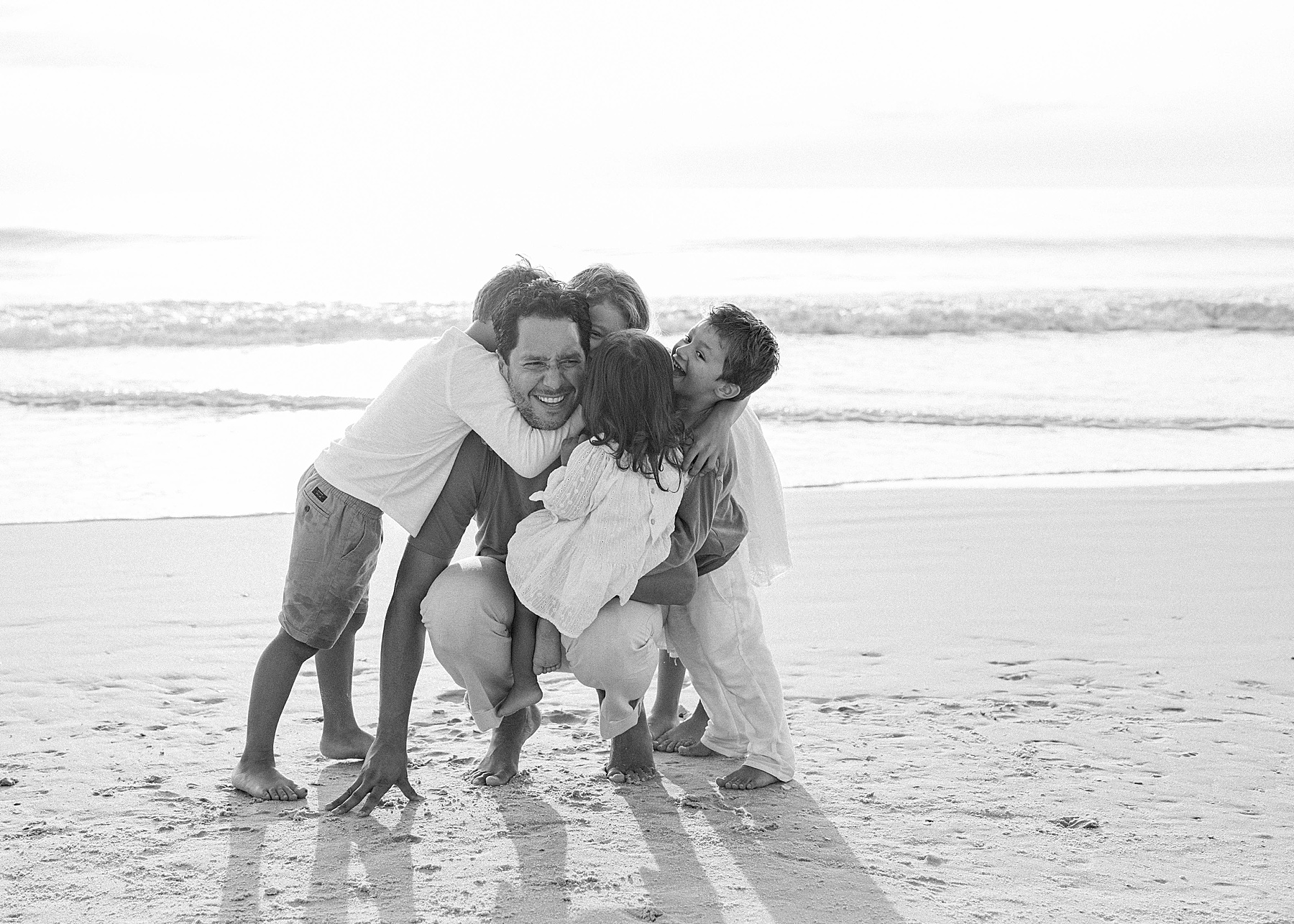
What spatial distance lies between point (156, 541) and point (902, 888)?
458 cm

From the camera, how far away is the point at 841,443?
31.8ft

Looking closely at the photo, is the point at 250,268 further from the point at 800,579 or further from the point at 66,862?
the point at 66,862

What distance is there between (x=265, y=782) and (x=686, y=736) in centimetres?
123

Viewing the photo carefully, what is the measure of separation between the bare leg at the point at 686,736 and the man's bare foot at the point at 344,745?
86cm

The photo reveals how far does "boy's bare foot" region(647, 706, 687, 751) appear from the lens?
3.90 meters

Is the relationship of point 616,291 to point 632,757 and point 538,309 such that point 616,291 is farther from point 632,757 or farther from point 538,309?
point 632,757

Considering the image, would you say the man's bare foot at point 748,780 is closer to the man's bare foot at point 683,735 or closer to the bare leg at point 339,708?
the man's bare foot at point 683,735

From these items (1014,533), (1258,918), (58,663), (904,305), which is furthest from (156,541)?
(904,305)

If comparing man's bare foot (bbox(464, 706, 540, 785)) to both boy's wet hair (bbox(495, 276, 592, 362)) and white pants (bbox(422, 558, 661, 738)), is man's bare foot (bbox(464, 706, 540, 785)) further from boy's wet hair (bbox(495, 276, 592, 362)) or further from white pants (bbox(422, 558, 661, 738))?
boy's wet hair (bbox(495, 276, 592, 362))

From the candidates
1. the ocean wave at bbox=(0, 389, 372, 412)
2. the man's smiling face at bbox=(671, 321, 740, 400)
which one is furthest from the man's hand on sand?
the ocean wave at bbox=(0, 389, 372, 412)

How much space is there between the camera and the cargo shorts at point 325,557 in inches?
131

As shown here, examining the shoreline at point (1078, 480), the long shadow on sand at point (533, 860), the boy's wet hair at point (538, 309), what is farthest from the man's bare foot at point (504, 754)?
the shoreline at point (1078, 480)

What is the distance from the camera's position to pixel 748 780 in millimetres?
3461

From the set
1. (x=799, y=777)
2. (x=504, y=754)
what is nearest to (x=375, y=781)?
(x=504, y=754)
